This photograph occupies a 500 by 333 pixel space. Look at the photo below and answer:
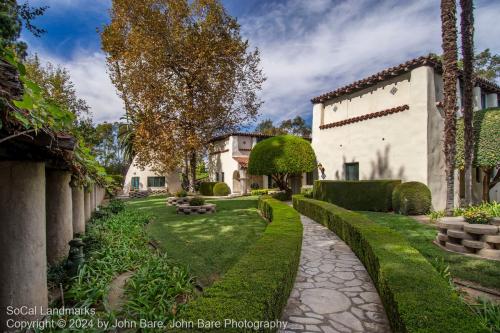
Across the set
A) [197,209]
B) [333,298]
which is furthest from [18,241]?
[197,209]

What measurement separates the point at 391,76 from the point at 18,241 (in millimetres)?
14844

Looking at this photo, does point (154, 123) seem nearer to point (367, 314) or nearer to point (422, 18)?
point (422, 18)

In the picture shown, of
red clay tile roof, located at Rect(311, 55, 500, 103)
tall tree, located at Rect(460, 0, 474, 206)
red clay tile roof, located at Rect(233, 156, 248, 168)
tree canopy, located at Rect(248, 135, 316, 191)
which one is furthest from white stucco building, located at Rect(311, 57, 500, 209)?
red clay tile roof, located at Rect(233, 156, 248, 168)

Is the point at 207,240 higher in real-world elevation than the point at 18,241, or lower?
lower

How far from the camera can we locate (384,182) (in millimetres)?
12836

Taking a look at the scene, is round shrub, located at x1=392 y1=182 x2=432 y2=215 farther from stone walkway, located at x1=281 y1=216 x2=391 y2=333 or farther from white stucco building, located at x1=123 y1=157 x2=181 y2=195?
white stucco building, located at x1=123 y1=157 x2=181 y2=195

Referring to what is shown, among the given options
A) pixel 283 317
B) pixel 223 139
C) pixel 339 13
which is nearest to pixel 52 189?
pixel 283 317

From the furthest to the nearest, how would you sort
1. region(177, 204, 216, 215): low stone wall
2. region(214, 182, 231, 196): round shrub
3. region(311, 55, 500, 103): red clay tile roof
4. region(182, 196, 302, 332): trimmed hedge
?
region(214, 182, 231, 196): round shrub, region(177, 204, 216, 215): low stone wall, region(311, 55, 500, 103): red clay tile roof, region(182, 196, 302, 332): trimmed hedge

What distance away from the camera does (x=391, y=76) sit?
13383mm

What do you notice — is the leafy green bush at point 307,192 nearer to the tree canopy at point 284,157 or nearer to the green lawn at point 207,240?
the tree canopy at point 284,157

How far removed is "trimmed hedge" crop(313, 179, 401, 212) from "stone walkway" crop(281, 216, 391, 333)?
7173 millimetres

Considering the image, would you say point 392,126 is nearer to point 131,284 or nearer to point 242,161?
point 131,284

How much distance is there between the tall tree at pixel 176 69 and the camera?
17500mm

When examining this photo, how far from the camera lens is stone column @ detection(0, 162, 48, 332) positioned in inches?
128
